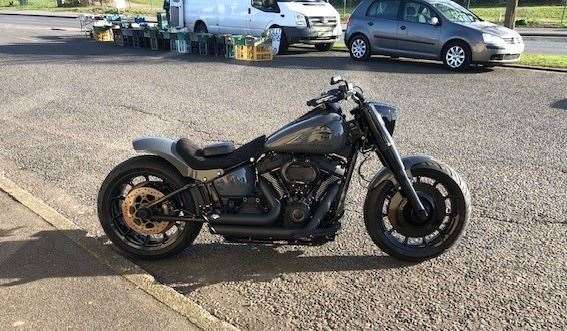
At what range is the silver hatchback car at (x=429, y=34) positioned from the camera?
41.7 ft

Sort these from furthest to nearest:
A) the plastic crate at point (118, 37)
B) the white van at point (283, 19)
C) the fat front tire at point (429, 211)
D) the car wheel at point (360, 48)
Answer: the plastic crate at point (118, 37), the white van at point (283, 19), the car wheel at point (360, 48), the fat front tire at point (429, 211)

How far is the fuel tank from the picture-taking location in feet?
12.2

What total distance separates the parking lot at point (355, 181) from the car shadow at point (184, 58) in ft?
0.55

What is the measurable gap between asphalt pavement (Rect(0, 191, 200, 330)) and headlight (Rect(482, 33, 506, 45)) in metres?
10.9

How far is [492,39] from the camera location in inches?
498

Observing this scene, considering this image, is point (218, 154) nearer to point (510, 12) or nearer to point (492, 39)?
point (492, 39)

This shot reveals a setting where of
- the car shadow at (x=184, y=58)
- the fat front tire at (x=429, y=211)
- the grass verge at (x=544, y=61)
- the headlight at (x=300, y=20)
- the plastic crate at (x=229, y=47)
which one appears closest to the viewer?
the fat front tire at (x=429, y=211)

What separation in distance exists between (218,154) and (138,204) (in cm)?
70

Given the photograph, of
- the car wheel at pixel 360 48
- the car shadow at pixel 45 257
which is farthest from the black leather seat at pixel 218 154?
the car wheel at pixel 360 48

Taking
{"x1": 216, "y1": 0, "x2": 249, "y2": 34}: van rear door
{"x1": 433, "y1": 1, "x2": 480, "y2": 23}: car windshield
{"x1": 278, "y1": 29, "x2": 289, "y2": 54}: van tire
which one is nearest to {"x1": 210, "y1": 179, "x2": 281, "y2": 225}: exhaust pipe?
{"x1": 433, "y1": 1, "x2": 480, "y2": 23}: car windshield

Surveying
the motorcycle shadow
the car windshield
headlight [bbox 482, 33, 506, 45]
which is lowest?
the motorcycle shadow

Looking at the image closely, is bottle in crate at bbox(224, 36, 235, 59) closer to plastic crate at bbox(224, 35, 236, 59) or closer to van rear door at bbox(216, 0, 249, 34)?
plastic crate at bbox(224, 35, 236, 59)

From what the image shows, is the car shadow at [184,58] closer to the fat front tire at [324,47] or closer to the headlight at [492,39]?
the fat front tire at [324,47]

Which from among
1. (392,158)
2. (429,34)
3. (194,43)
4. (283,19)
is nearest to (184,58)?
(194,43)
